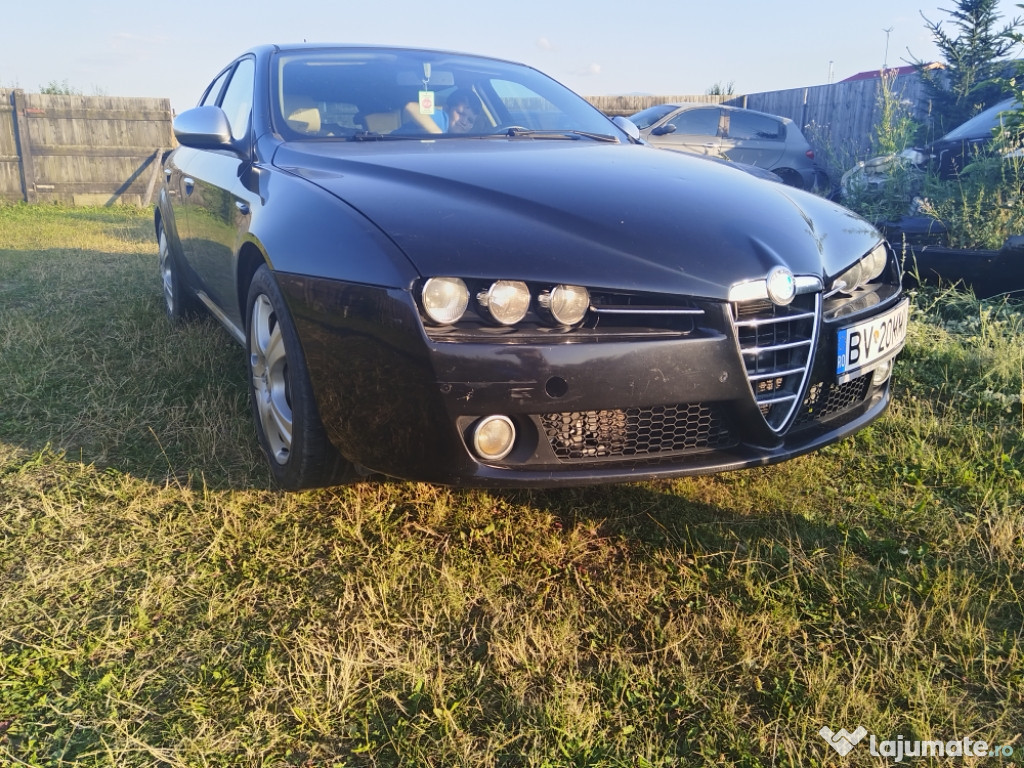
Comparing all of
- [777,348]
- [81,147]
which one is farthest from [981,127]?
[81,147]

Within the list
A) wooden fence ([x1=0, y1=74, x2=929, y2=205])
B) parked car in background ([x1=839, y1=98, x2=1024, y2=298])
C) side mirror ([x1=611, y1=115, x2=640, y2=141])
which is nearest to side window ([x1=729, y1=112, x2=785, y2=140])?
wooden fence ([x1=0, y1=74, x2=929, y2=205])

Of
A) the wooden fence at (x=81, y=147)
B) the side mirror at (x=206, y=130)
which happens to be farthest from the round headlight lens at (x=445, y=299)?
the wooden fence at (x=81, y=147)

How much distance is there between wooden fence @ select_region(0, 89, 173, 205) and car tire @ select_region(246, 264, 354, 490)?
12.1 m

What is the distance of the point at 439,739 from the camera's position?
1.55 metres

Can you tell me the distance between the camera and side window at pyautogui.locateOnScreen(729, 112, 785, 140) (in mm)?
11102

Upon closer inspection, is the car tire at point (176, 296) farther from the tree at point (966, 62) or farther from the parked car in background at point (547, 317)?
the tree at point (966, 62)

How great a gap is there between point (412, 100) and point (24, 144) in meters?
12.1

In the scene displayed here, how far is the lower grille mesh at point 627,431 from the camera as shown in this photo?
1.90m

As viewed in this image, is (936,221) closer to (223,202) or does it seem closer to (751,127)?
(223,202)

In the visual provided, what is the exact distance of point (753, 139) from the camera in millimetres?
11078

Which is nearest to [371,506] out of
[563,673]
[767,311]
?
[563,673]

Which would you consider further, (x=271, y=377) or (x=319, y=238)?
(x=271, y=377)

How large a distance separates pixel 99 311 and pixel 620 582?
13.1ft

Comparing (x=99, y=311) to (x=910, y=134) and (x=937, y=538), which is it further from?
(x=910, y=134)
